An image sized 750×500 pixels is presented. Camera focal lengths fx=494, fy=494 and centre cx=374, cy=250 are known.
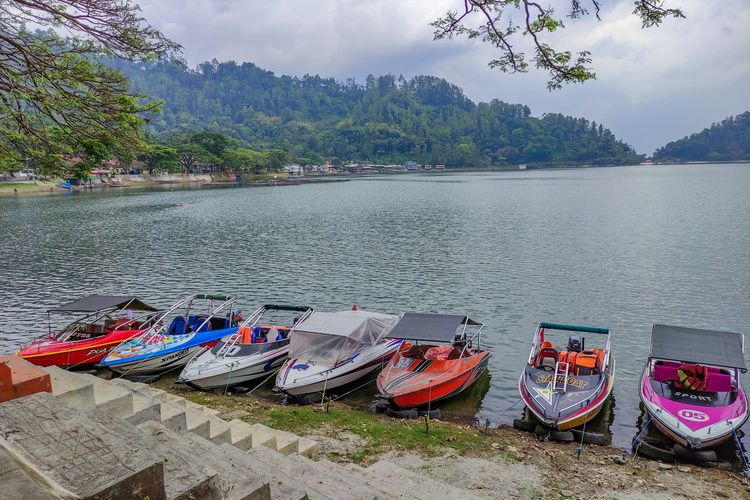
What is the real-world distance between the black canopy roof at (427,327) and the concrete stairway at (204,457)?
707 cm

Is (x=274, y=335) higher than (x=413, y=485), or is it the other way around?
(x=413, y=485)

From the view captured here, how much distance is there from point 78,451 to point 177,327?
1855 cm

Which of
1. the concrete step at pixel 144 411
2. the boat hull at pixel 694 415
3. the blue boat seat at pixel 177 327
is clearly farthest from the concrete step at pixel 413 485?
the blue boat seat at pixel 177 327

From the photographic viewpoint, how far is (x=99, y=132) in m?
Result: 10.5

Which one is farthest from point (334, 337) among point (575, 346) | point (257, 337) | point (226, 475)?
point (226, 475)

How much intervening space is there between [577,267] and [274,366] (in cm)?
2437

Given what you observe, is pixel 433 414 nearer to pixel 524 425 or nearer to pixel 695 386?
pixel 524 425

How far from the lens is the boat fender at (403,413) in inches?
593

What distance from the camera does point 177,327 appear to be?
69.3 feet

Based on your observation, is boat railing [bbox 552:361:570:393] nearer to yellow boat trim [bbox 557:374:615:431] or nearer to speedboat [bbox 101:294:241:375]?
yellow boat trim [bbox 557:374:615:431]

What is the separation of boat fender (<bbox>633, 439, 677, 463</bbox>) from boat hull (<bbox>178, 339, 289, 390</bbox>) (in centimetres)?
1180

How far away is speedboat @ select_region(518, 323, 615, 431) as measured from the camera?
1402 cm

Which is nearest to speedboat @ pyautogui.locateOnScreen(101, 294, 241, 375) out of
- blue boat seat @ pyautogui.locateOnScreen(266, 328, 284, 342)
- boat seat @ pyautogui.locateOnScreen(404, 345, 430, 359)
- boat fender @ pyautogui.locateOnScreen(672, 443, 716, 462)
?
blue boat seat @ pyautogui.locateOnScreen(266, 328, 284, 342)

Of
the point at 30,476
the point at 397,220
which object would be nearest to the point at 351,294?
the point at 30,476
